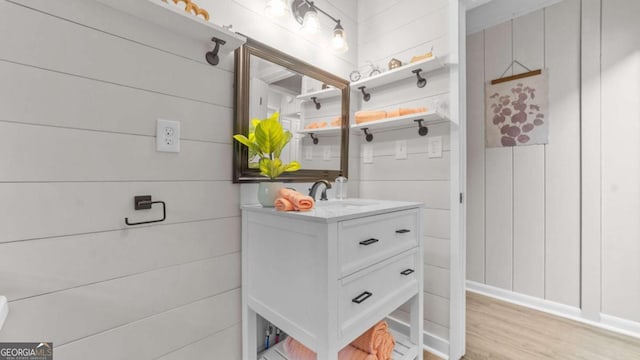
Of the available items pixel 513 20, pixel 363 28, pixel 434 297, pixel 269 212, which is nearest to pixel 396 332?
pixel 434 297

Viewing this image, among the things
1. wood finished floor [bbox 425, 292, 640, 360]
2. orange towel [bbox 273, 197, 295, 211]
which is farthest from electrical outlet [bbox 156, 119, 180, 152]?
wood finished floor [bbox 425, 292, 640, 360]

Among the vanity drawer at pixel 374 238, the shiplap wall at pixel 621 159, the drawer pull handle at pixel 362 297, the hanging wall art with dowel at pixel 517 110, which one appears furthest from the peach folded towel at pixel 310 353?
the hanging wall art with dowel at pixel 517 110

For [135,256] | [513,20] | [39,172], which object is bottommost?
[135,256]

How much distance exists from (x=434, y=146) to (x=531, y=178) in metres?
1.31

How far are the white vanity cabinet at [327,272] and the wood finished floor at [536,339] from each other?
67cm

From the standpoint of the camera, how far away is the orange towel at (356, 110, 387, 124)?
5.45ft

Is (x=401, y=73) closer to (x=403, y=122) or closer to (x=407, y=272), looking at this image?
(x=403, y=122)

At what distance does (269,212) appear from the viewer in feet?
3.56

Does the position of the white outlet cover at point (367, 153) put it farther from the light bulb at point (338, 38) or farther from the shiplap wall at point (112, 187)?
the shiplap wall at point (112, 187)

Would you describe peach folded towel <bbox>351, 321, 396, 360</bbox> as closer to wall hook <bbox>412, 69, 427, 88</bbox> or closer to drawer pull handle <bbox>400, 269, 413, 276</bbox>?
drawer pull handle <bbox>400, 269, 413, 276</bbox>

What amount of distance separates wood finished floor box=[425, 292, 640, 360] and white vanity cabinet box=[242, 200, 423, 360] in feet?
2.21

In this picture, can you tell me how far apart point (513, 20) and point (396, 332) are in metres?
2.79

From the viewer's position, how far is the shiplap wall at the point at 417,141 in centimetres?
157

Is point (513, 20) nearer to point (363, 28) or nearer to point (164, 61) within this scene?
point (363, 28)
